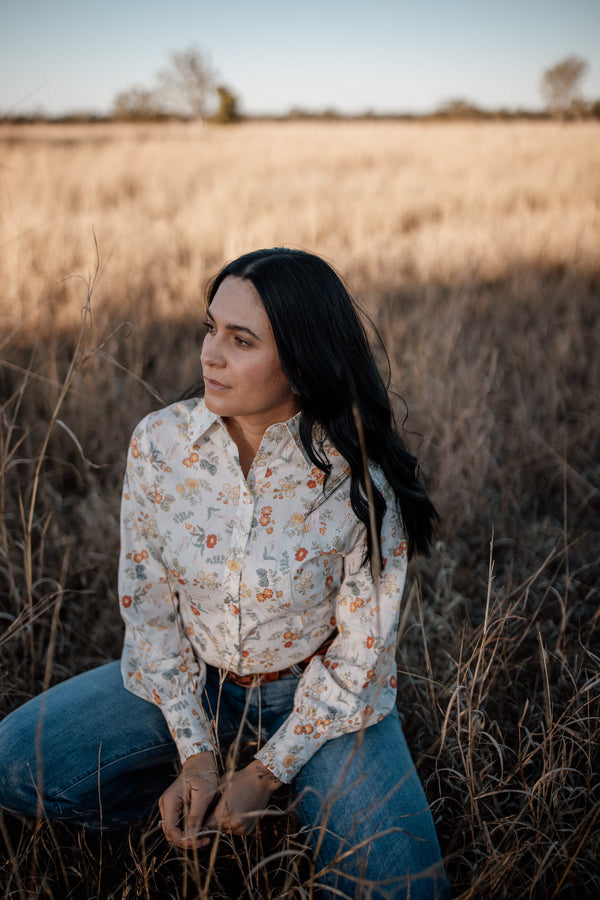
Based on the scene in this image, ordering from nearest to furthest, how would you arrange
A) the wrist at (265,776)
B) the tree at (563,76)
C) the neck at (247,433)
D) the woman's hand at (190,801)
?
the woman's hand at (190,801) → the wrist at (265,776) → the neck at (247,433) → the tree at (563,76)

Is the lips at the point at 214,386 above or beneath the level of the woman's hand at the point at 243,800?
above

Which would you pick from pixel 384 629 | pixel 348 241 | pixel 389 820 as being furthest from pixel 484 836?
pixel 348 241

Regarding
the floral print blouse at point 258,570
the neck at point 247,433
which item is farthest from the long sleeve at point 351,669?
the neck at point 247,433

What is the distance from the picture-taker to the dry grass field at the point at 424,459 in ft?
4.48

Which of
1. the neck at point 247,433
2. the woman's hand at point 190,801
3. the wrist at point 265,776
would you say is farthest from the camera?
the neck at point 247,433

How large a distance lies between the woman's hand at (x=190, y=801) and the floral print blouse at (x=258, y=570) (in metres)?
0.07

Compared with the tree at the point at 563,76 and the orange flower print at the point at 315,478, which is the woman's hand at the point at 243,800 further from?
the tree at the point at 563,76

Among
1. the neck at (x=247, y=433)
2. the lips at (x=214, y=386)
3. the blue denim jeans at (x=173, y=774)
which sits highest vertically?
the lips at (x=214, y=386)

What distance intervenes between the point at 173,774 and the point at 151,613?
496 millimetres

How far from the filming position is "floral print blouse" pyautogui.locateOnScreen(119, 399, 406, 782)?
1.34 meters

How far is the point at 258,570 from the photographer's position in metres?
1.32

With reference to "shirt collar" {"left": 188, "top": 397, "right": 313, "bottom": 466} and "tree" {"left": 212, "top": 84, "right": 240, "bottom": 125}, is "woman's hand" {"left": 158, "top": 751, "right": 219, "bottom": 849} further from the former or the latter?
"tree" {"left": 212, "top": 84, "right": 240, "bottom": 125}

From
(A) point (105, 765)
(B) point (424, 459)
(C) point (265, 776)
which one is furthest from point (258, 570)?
(B) point (424, 459)

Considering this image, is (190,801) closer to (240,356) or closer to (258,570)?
(258,570)
